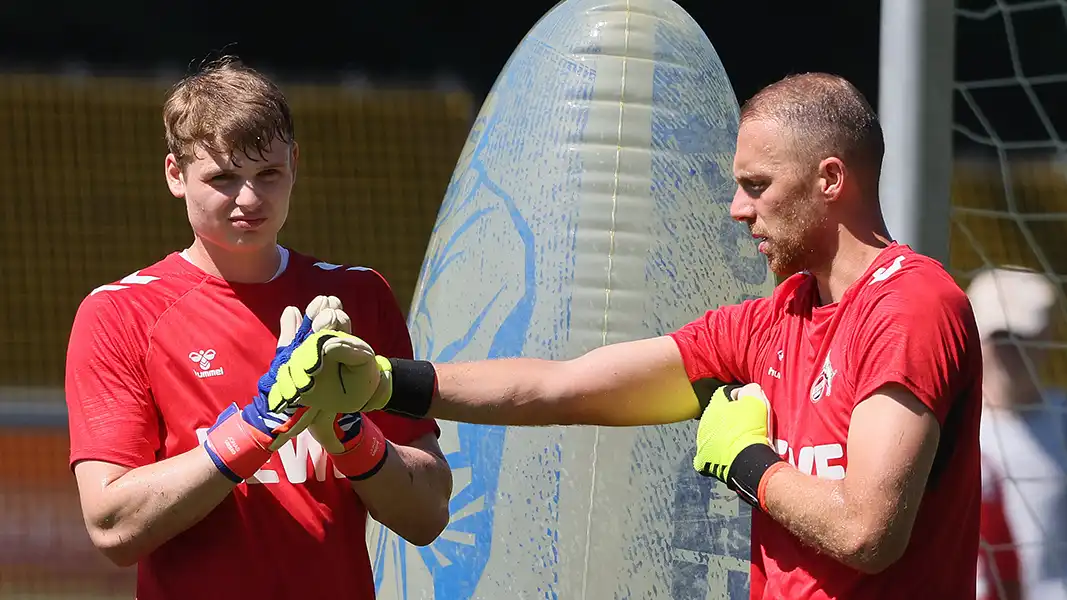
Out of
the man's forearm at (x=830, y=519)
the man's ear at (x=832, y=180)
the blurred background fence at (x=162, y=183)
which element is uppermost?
the blurred background fence at (x=162, y=183)

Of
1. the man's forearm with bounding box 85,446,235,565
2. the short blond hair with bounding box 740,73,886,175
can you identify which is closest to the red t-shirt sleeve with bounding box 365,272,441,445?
the man's forearm with bounding box 85,446,235,565

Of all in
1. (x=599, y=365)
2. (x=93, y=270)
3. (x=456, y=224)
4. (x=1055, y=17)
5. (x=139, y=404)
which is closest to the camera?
(x=139, y=404)

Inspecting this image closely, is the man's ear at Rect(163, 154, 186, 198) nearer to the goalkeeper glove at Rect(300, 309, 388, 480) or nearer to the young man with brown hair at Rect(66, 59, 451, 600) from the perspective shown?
the young man with brown hair at Rect(66, 59, 451, 600)

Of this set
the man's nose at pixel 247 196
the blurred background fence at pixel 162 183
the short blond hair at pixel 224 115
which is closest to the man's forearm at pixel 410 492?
the man's nose at pixel 247 196

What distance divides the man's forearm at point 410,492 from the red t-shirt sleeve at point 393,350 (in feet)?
0.16

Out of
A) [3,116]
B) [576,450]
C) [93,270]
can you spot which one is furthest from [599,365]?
[3,116]

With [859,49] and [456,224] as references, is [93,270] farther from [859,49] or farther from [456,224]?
[456,224]

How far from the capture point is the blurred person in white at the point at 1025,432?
3.75 m

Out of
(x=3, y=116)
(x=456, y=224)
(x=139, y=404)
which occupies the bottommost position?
(x=139, y=404)

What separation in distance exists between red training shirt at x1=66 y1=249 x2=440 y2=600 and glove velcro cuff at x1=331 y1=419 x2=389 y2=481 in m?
0.08

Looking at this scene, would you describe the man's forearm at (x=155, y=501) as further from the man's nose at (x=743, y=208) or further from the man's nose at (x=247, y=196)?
the man's nose at (x=743, y=208)

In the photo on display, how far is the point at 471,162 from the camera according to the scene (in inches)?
142

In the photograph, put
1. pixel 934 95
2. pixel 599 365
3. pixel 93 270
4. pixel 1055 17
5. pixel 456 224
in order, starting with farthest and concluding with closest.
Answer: pixel 93 270 < pixel 1055 17 < pixel 456 224 < pixel 934 95 < pixel 599 365

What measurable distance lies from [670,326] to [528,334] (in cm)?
34
